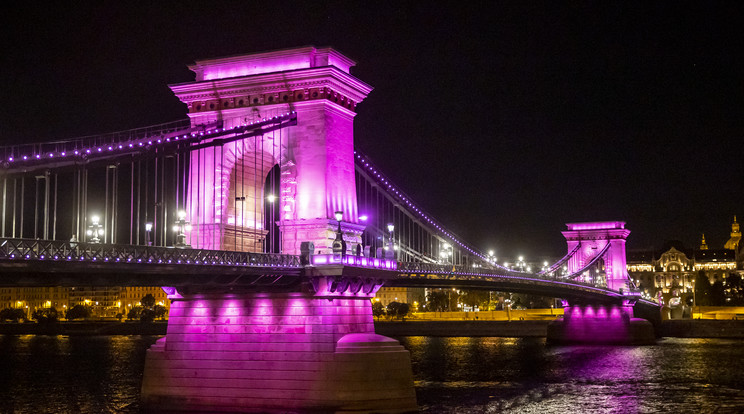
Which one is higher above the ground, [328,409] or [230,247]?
[230,247]

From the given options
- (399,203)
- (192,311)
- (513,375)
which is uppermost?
(399,203)

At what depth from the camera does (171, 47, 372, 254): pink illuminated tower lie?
43.3m

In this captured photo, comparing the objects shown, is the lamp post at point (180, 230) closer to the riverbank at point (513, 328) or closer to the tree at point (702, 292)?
the riverbank at point (513, 328)

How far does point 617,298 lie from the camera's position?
99500 millimetres

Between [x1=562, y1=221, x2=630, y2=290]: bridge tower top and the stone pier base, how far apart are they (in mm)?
80218

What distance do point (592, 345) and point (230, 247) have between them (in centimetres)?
5869

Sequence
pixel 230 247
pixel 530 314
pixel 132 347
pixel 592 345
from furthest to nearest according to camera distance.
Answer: pixel 530 314 → pixel 132 347 → pixel 592 345 → pixel 230 247

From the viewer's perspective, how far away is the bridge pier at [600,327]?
96.5m

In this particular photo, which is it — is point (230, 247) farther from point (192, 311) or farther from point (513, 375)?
point (513, 375)

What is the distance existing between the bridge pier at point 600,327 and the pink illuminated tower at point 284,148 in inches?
2245

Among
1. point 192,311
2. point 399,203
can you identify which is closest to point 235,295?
point 192,311

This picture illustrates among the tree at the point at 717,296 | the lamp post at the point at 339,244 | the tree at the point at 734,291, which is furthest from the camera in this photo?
the tree at the point at 734,291

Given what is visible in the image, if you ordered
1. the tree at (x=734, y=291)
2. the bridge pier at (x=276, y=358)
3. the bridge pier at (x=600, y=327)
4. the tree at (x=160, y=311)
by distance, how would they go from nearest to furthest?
1. the bridge pier at (x=276, y=358)
2. the bridge pier at (x=600, y=327)
3. the tree at (x=160, y=311)
4. the tree at (x=734, y=291)

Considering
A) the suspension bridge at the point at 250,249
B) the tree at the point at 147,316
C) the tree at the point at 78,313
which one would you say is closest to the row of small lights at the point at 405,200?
the suspension bridge at the point at 250,249
